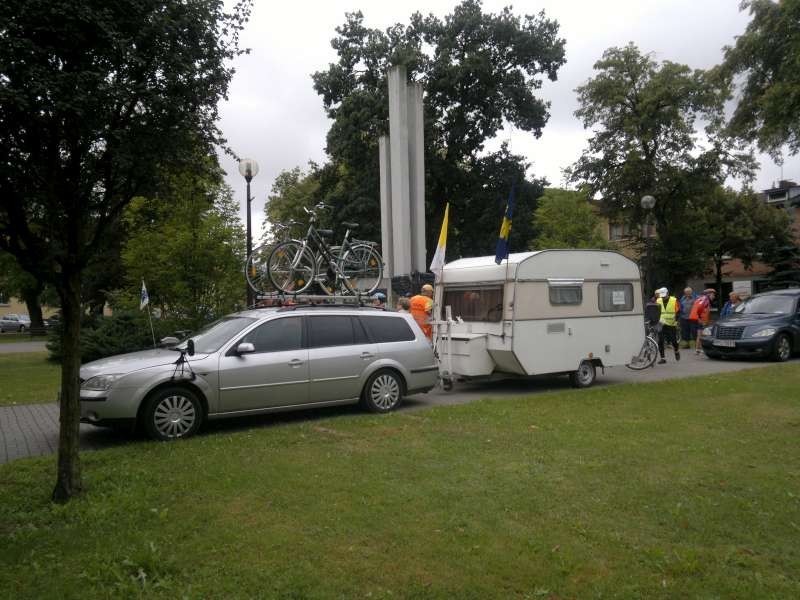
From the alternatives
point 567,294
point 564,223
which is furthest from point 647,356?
point 564,223

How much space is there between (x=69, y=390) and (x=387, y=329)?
5.37 meters

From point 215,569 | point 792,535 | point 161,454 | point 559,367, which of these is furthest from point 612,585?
point 559,367

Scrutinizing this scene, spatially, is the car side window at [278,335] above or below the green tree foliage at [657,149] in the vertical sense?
below

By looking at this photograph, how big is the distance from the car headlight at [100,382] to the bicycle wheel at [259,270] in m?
3.36

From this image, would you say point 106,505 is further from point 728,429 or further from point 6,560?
point 728,429

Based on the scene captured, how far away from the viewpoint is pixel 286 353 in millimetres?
9164

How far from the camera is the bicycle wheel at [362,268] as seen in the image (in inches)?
476

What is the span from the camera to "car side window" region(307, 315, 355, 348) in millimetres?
9548

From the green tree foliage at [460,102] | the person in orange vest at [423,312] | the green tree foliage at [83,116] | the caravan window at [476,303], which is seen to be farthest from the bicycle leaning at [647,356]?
the green tree foliage at [460,102]

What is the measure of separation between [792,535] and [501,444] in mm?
3250

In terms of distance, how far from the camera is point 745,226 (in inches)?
1718

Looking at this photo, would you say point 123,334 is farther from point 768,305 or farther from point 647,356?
point 768,305

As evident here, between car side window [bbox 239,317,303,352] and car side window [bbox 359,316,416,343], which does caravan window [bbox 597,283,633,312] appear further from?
car side window [bbox 239,317,303,352]

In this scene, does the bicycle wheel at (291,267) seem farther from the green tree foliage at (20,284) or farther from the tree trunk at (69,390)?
the green tree foliage at (20,284)
